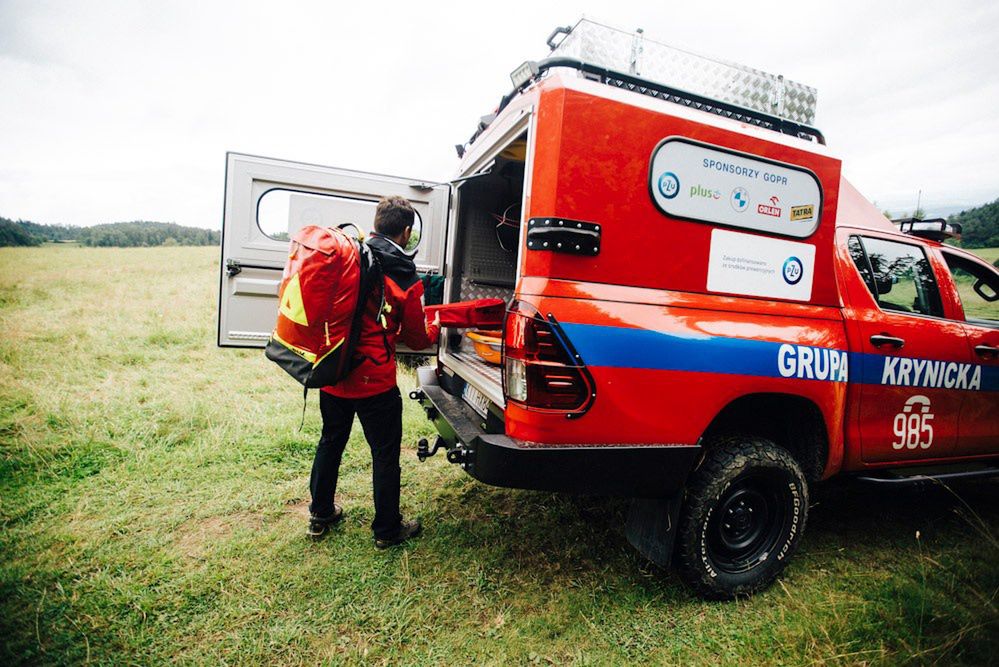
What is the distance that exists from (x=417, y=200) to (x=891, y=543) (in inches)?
161

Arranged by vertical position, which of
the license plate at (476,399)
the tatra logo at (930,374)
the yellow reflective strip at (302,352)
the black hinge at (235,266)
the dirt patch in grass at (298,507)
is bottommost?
the dirt patch in grass at (298,507)

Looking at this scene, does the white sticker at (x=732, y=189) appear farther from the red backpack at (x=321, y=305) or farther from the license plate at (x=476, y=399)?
the red backpack at (x=321, y=305)

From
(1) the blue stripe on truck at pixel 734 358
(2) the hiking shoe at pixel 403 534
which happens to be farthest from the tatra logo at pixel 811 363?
(2) the hiking shoe at pixel 403 534

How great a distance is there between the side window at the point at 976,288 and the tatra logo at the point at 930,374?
41cm

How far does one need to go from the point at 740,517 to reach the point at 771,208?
161 cm

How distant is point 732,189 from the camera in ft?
7.60

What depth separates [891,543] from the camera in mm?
3143

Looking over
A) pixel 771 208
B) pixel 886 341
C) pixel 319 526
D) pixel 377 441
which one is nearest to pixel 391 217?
pixel 377 441

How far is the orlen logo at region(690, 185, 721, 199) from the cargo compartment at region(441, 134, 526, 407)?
61.7 inches

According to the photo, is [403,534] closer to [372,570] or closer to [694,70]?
[372,570]

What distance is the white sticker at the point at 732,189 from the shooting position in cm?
218

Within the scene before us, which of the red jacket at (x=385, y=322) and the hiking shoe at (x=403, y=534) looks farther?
the hiking shoe at (x=403, y=534)

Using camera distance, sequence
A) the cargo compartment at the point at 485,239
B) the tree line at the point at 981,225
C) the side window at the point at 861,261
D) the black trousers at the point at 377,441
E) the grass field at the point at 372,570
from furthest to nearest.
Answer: the tree line at the point at 981,225
the cargo compartment at the point at 485,239
the side window at the point at 861,261
the black trousers at the point at 377,441
the grass field at the point at 372,570

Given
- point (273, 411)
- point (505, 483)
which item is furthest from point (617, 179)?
point (273, 411)
